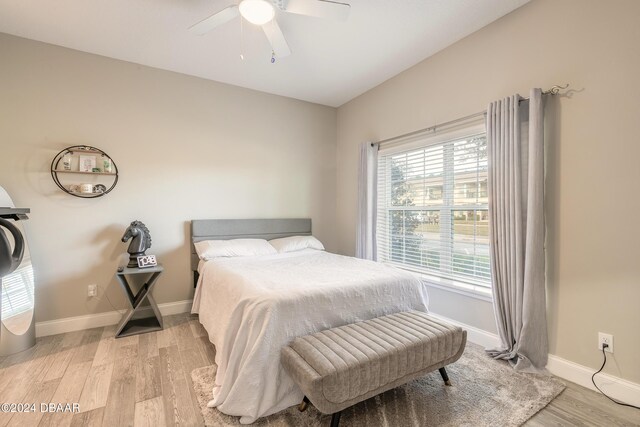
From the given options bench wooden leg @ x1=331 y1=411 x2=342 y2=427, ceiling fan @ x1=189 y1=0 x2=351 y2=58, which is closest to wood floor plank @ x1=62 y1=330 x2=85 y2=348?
bench wooden leg @ x1=331 y1=411 x2=342 y2=427

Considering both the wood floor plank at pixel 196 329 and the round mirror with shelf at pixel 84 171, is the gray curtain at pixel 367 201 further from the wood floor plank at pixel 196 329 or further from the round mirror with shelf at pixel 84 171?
the round mirror with shelf at pixel 84 171

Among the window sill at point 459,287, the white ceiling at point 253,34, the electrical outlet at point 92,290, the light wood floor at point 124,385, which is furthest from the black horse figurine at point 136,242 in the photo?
the window sill at point 459,287

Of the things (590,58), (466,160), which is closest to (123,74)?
(466,160)

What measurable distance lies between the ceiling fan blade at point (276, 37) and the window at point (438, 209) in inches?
66.9

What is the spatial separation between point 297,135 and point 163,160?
177 centimetres

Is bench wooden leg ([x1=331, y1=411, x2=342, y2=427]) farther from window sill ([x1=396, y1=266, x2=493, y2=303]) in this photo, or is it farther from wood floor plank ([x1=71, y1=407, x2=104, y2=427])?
window sill ([x1=396, y1=266, x2=493, y2=303])

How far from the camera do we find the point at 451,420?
169cm

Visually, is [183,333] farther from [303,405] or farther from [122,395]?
[303,405]

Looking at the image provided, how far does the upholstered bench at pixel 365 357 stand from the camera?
150 centimetres

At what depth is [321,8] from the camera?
1.93 meters

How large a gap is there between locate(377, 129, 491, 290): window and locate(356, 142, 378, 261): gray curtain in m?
0.10

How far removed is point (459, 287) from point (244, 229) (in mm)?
2520

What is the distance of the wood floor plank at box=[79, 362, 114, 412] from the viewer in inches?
71.4

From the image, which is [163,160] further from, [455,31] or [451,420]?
[451,420]
